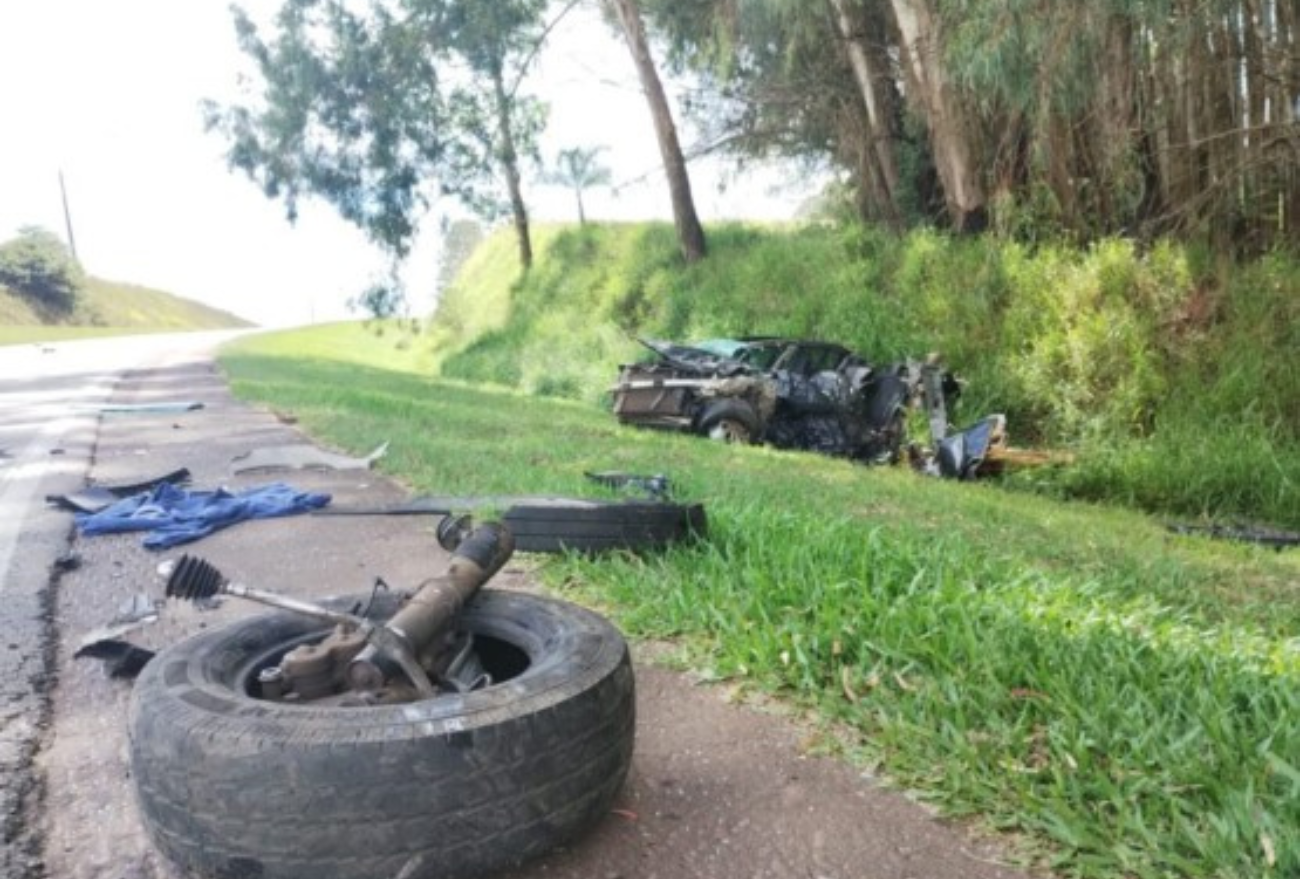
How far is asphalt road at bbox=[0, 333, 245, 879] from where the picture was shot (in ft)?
8.48

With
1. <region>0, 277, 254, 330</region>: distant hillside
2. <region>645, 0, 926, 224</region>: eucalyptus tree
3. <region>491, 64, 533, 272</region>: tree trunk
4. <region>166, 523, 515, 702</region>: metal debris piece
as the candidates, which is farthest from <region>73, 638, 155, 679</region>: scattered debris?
<region>0, 277, 254, 330</region>: distant hillside

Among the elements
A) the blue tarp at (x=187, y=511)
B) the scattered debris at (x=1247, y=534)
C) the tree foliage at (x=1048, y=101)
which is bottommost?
the scattered debris at (x=1247, y=534)

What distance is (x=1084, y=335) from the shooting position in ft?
40.0

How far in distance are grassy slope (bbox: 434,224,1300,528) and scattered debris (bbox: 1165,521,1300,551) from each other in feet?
4.20

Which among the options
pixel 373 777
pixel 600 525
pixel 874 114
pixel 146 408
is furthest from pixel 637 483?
pixel 874 114

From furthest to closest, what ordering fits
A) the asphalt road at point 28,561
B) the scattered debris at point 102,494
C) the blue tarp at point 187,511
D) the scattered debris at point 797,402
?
the scattered debris at point 797,402 → the scattered debris at point 102,494 → the blue tarp at point 187,511 → the asphalt road at point 28,561

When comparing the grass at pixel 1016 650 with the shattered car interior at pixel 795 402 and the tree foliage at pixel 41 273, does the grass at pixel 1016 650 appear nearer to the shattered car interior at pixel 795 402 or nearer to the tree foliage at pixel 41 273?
the shattered car interior at pixel 795 402

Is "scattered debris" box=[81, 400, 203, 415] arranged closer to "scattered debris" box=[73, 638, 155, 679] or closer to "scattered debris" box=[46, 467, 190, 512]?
"scattered debris" box=[46, 467, 190, 512]

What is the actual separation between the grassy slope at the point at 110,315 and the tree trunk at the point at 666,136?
2794 centimetres

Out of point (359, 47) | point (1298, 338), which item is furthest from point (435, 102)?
point (1298, 338)

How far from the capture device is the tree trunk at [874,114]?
16219mm

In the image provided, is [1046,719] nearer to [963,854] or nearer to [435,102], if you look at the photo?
[963,854]

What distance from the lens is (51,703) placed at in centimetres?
323

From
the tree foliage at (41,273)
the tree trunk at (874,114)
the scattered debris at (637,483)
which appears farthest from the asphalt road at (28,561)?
the tree foliage at (41,273)
